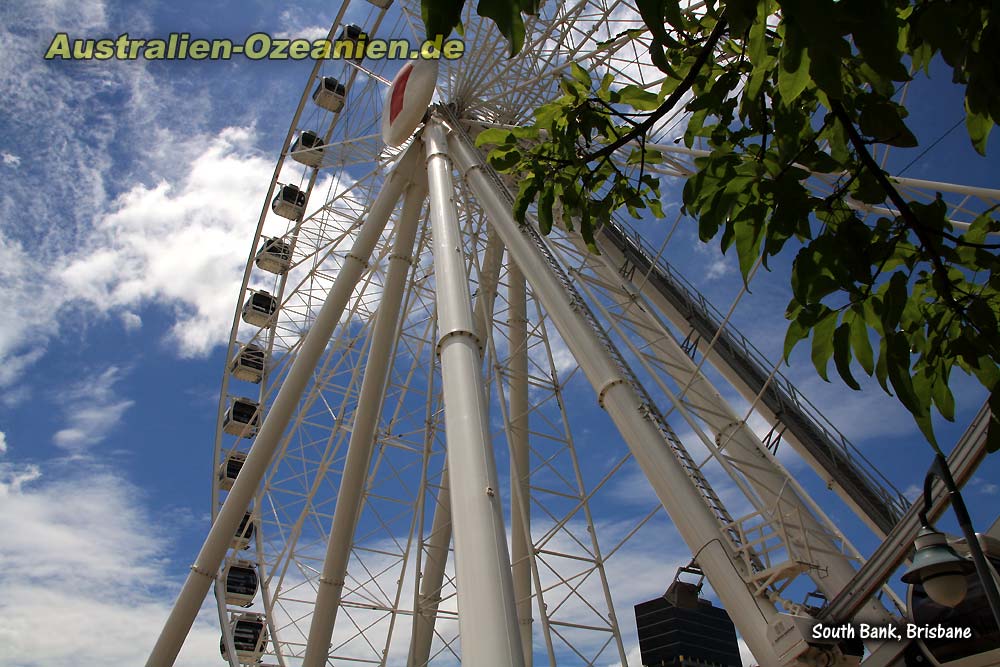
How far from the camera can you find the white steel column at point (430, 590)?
13336 millimetres

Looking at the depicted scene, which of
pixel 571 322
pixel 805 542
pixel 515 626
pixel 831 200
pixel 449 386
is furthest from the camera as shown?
pixel 571 322

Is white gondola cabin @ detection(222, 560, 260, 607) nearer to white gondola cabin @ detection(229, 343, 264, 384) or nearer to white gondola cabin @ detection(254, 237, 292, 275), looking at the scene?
white gondola cabin @ detection(229, 343, 264, 384)

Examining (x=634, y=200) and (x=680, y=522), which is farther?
(x=680, y=522)

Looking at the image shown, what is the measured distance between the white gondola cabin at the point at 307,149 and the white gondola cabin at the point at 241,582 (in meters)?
10.3

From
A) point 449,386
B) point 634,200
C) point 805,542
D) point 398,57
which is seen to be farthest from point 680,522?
point 398,57

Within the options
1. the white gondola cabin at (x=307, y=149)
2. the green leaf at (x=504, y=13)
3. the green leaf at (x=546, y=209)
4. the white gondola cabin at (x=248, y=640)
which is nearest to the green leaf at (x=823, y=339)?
the green leaf at (x=546, y=209)

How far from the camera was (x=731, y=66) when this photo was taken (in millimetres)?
2461

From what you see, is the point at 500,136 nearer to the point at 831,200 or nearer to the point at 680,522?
the point at 831,200

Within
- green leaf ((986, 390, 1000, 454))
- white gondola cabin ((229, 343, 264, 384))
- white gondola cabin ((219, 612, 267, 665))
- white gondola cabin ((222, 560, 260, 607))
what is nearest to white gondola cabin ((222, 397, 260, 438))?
white gondola cabin ((229, 343, 264, 384))

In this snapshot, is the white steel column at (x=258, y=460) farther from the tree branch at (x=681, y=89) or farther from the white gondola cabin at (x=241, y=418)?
the tree branch at (x=681, y=89)

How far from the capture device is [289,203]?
2056 centimetres

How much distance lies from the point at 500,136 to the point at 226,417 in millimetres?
19563

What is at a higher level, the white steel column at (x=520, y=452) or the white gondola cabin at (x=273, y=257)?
the white gondola cabin at (x=273, y=257)

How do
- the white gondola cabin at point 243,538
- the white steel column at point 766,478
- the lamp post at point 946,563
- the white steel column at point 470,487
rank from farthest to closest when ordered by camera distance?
the white gondola cabin at point 243,538, the white steel column at point 766,478, the white steel column at point 470,487, the lamp post at point 946,563
